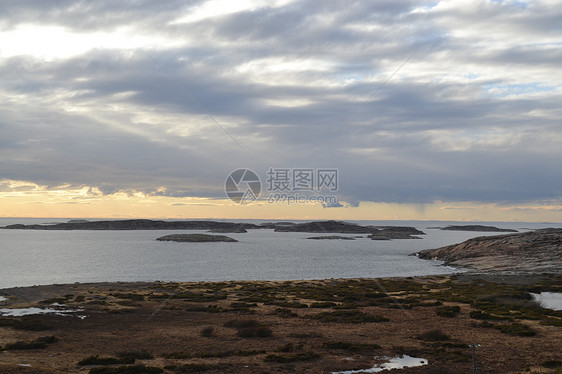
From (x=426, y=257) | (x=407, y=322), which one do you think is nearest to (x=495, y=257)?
(x=426, y=257)

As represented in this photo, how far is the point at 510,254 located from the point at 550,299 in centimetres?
6359

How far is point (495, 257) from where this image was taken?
372ft

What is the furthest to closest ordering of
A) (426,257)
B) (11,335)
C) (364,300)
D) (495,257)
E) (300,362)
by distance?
(426,257) → (495,257) → (364,300) → (11,335) → (300,362)

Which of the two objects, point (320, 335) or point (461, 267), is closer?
point (320, 335)

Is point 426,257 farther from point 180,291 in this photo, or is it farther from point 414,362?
point 414,362

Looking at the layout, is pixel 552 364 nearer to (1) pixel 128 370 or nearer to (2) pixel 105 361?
(1) pixel 128 370

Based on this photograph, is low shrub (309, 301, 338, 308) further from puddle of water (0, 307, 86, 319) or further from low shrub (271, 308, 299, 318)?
puddle of water (0, 307, 86, 319)

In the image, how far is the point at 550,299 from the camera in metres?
54.3

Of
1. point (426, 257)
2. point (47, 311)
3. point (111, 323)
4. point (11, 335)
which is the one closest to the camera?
point (11, 335)

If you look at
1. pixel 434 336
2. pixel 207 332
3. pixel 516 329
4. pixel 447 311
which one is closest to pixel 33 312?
pixel 207 332

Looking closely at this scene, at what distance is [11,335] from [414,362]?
2974cm

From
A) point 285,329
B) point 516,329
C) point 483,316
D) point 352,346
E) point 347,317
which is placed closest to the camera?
point 352,346

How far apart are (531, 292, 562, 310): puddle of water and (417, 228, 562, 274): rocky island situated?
32743 millimetres

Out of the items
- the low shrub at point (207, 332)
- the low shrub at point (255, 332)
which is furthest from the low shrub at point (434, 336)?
the low shrub at point (207, 332)
